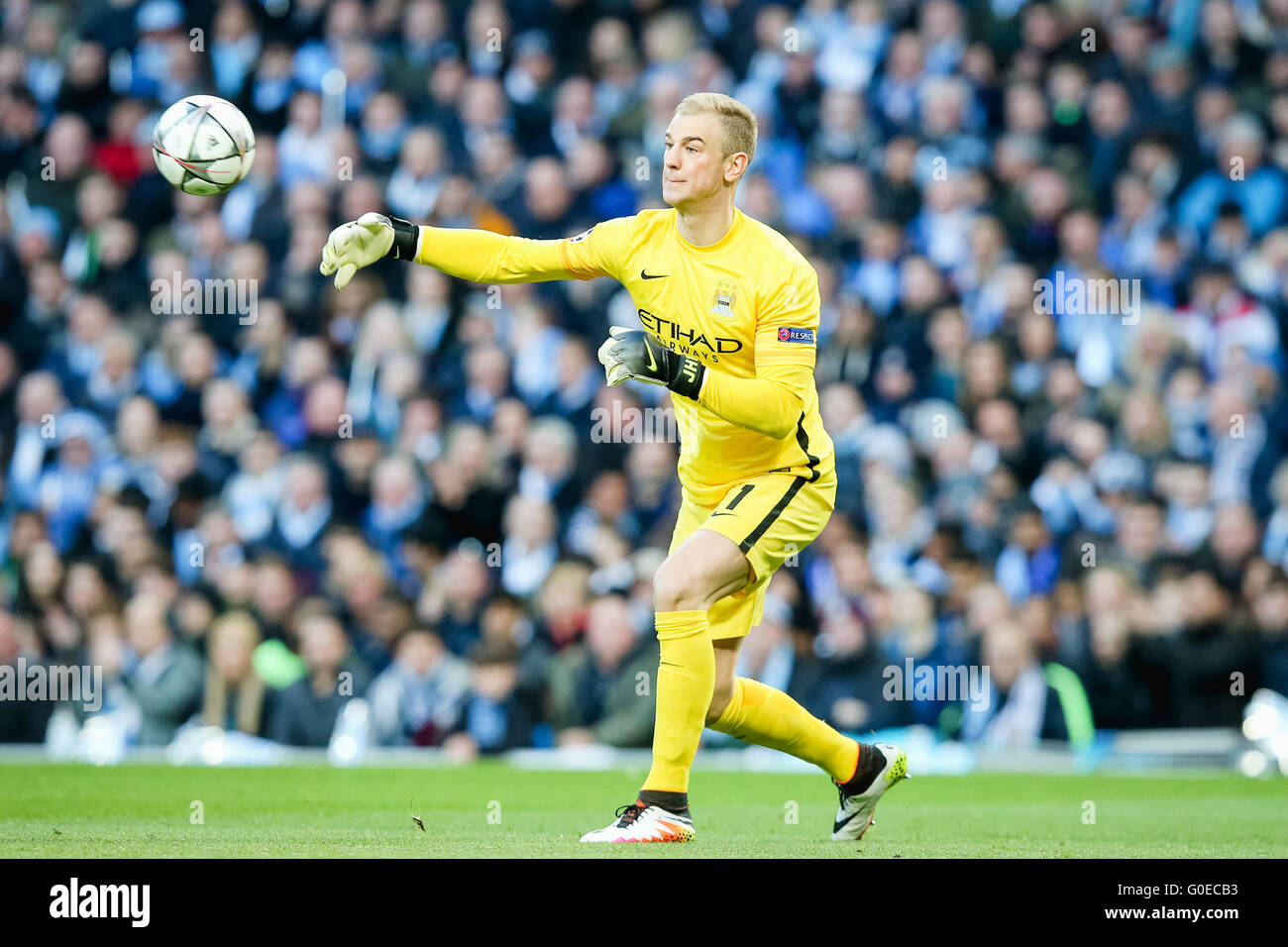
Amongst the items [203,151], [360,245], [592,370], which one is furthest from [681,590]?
[592,370]

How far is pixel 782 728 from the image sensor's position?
7.16m

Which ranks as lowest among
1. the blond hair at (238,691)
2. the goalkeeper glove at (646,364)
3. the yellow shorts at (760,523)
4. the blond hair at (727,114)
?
the blond hair at (238,691)

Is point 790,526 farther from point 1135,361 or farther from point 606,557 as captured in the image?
point 1135,361

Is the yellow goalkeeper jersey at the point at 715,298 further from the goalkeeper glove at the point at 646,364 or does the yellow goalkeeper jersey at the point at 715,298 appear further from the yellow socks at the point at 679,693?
the yellow socks at the point at 679,693

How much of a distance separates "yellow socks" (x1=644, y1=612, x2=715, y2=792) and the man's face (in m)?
1.70

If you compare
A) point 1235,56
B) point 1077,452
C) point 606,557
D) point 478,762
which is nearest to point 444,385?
point 606,557

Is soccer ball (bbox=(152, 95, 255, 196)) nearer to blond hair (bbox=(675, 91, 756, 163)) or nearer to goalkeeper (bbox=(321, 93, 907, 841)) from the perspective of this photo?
goalkeeper (bbox=(321, 93, 907, 841))

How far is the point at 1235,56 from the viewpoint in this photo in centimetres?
1491

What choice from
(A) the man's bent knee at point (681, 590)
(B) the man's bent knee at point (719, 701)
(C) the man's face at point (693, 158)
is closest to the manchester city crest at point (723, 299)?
(C) the man's face at point (693, 158)

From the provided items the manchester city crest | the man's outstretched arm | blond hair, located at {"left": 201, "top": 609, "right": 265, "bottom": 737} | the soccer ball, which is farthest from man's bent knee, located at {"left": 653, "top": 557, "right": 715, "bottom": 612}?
blond hair, located at {"left": 201, "top": 609, "right": 265, "bottom": 737}

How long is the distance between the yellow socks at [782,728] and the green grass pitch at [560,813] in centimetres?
35

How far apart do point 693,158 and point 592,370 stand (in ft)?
20.5

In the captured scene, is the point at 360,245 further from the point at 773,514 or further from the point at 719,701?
the point at 719,701

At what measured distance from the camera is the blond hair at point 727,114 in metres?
6.88
